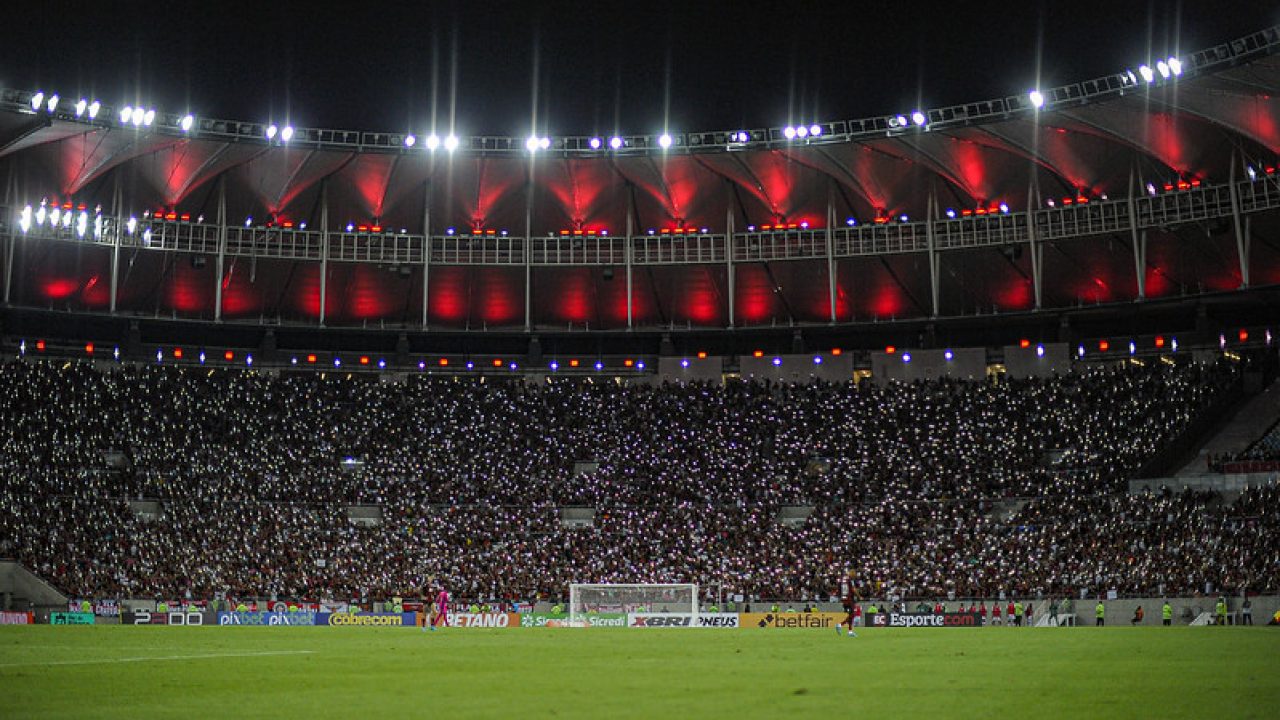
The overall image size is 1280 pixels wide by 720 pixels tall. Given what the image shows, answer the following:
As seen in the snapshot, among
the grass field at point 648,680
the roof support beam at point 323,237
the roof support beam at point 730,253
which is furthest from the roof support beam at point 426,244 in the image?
the grass field at point 648,680

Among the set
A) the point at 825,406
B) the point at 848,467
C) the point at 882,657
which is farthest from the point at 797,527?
the point at 882,657

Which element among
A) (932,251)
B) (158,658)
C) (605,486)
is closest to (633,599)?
(605,486)

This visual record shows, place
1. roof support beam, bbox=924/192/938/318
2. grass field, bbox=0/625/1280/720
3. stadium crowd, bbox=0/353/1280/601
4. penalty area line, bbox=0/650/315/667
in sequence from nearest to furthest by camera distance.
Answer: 1. grass field, bbox=0/625/1280/720
2. penalty area line, bbox=0/650/315/667
3. stadium crowd, bbox=0/353/1280/601
4. roof support beam, bbox=924/192/938/318

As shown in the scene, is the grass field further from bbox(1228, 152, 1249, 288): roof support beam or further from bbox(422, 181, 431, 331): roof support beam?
bbox(422, 181, 431, 331): roof support beam

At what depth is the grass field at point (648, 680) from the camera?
43.6 feet

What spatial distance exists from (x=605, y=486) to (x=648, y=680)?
47516mm

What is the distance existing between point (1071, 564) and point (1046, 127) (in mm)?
21574

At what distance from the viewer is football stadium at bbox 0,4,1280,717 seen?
53.7 meters

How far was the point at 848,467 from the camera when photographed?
214 feet

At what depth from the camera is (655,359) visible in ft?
259

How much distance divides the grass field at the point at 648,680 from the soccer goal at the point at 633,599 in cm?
2441

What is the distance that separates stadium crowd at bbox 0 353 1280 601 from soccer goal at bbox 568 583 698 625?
4.47 meters

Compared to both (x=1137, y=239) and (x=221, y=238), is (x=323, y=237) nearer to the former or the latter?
(x=221, y=238)

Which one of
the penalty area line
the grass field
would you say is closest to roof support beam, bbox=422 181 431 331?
the grass field
